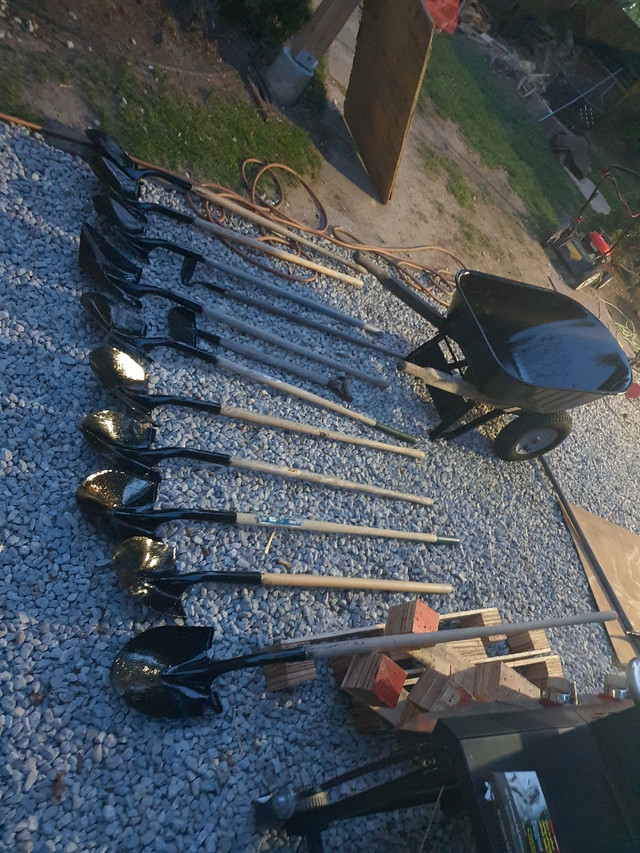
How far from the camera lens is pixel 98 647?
264cm

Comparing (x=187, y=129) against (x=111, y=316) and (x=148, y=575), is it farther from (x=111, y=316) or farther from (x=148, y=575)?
(x=148, y=575)

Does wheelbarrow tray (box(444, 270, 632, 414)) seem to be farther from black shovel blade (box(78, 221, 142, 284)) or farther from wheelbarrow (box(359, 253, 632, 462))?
black shovel blade (box(78, 221, 142, 284))

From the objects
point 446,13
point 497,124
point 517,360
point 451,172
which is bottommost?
point 451,172

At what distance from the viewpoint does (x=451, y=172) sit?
7.73 metres

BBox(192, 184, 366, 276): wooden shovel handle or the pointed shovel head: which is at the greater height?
BBox(192, 184, 366, 276): wooden shovel handle

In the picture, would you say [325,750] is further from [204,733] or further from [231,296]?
[231,296]

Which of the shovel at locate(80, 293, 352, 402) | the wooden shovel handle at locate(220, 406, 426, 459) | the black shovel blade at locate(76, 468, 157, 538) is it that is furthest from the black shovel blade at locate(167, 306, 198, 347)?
the black shovel blade at locate(76, 468, 157, 538)

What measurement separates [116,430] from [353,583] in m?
1.68

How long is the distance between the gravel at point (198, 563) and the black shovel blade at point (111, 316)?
0.16m

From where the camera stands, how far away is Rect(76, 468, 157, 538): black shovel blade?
290 cm

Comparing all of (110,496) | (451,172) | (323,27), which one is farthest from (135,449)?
(451,172)

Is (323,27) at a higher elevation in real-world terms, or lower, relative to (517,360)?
higher

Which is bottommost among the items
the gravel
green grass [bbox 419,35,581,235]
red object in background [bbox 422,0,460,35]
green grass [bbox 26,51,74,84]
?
the gravel

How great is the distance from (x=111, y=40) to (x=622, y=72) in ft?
45.4
